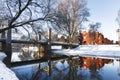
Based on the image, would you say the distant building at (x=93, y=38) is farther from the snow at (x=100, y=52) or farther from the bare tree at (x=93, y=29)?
the snow at (x=100, y=52)

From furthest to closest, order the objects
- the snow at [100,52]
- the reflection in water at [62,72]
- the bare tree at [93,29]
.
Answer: the bare tree at [93,29] < the snow at [100,52] < the reflection in water at [62,72]

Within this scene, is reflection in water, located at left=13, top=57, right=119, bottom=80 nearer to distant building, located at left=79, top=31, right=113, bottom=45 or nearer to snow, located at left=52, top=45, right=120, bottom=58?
snow, located at left=52, top=45, right=120, bottom=58

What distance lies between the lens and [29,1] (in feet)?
66.6

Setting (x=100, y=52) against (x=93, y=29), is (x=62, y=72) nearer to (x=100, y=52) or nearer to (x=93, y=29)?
(x=100, y=52)

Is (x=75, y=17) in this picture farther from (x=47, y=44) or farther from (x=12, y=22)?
(x=12, y=22)

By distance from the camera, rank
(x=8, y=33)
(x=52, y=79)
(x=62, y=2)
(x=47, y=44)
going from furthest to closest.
→ (x=47, y=44)
(x=62, y=2)
(x=8, y=33)
(x=52, y=79)

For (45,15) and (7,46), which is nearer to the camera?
(45,15)

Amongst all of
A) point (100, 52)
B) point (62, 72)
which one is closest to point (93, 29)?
point (100, 52)

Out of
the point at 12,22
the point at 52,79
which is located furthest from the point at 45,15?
the point at 52,79

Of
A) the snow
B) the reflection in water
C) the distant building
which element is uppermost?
the distant building

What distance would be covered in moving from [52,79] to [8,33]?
94.8 ft

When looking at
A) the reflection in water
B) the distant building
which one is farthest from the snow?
the distant building

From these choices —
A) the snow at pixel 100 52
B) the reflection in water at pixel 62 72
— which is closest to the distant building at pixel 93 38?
the snow at pixel 100 52

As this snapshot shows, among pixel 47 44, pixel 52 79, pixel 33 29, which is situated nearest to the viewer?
pixel 52 79
